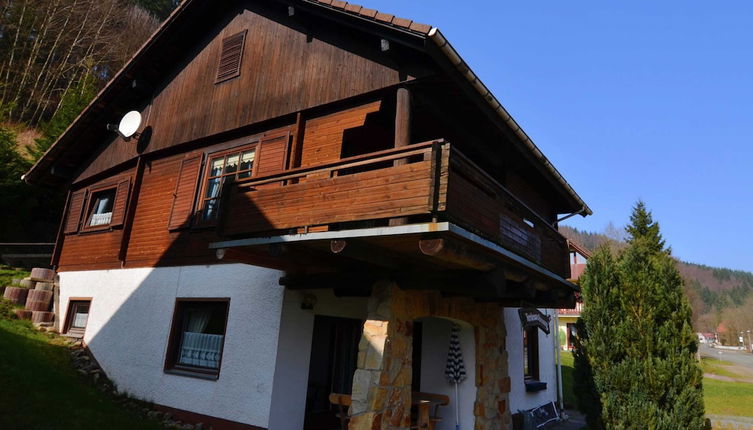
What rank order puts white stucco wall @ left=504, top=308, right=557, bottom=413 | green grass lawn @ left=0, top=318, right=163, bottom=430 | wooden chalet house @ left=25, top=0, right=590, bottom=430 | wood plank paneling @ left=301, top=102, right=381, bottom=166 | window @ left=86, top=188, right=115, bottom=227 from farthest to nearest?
window @ left=86, top=188, right=115, bottom=227
white stucco wall @ left=504, top=308, right=557, bottom=413
wood plank paneling @ left=301, top=102, right=381, bottom=166
green grass lawn @ left=0, top=318, right=163, bottom=430
wooden chalet house @ left=25, top=0, right=590, bottom=430

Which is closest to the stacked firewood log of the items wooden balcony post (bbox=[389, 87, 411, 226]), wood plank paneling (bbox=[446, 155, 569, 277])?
wooden balcony post (bbox=[389, 87, 411, 226])

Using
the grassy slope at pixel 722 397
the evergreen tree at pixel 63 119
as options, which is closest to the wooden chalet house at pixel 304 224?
the grassy slope at pixel 722 397

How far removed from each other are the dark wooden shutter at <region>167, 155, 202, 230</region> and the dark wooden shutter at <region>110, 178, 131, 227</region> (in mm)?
2073

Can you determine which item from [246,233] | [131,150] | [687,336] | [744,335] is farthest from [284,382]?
[744,335]

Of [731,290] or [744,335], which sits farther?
[731,290]

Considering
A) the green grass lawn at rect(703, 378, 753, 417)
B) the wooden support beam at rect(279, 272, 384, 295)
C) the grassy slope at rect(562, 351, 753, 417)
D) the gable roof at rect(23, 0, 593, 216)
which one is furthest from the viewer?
the green grass lawn at rect(703, 378, 753, 417)

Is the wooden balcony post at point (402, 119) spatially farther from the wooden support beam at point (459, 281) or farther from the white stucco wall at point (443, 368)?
the white stucco wall at point (443, 368)

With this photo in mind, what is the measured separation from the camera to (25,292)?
12945mm

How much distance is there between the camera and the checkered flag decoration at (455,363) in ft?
30.5

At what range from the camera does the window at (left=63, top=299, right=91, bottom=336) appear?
12133mm

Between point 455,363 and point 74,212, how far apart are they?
1196cm

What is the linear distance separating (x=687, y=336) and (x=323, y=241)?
728 cm

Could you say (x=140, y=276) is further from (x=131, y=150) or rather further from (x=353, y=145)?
(x=353, y=145)

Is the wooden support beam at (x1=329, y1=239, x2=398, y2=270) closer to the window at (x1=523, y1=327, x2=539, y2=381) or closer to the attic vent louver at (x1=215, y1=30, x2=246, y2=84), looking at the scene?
the attic vent louver at (x1=215, y1=30, x2=246, y2=84)
